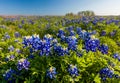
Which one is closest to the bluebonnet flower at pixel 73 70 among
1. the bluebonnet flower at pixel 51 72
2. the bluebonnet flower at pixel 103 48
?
the bluebonnet flower at pixel 51 72

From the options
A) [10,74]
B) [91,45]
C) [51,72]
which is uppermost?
[91,45]

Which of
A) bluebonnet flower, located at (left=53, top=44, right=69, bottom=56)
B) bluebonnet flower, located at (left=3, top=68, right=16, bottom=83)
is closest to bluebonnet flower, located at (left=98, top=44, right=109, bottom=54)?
bluebonnet flower, located at (left=53, top=44, right=69, bottom=56)

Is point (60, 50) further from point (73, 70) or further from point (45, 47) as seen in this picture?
point (73, 70)

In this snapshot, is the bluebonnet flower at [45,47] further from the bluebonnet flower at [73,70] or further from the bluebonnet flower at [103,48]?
the bluebonnet flower at [103,48]

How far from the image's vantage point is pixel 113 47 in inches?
408

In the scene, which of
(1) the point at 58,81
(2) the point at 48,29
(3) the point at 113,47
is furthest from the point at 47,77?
(2) the point at 48,29

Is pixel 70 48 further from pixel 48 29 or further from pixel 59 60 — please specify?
pixel 48 29

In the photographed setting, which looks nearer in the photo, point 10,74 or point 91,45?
point 10,74

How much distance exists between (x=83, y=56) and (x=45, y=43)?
81 centimetres

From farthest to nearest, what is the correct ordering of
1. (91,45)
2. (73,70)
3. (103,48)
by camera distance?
(103,48), (91,45), (73,70)

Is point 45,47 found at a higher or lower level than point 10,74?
higher

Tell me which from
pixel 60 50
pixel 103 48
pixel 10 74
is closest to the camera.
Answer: pixel 60 50

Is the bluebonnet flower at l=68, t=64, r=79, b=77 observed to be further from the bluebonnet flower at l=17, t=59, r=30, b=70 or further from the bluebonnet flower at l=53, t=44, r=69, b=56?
the bluebonnet flower at l=17, t=59, r=30, b=70

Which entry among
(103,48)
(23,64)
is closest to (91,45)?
(103,48)
